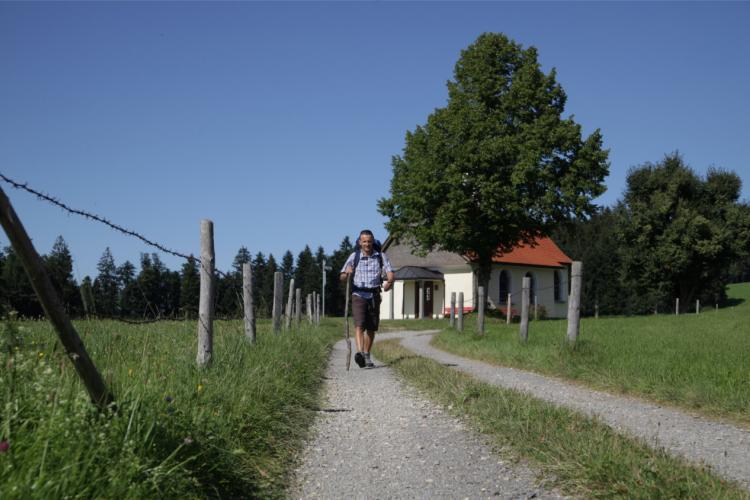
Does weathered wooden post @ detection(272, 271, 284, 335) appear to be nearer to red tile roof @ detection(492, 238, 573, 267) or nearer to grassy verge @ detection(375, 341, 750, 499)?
grassy verge @ detection(375, 341, 750, 499)

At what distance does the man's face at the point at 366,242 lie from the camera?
1011 cm

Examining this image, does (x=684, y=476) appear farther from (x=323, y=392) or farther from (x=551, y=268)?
(x=551, y=268)

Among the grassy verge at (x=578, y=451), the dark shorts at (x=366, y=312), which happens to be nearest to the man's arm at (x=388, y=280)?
the dark shorts at (x=366, y=312)

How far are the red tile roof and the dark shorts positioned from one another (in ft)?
124

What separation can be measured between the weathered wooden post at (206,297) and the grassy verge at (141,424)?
0.13 m

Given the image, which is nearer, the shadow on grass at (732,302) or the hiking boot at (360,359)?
the hiking boot at (360,359)

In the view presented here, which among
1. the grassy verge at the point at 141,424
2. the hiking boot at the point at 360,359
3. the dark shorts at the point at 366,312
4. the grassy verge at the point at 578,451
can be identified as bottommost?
the hiking boot at the point at 360,359

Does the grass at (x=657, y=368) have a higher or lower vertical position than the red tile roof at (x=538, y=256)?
lower

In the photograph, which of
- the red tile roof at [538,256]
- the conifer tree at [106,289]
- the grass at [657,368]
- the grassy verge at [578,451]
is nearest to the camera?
the grassy verge at [578,451]

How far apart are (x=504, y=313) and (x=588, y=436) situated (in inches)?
1537

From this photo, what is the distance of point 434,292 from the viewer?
161 ft

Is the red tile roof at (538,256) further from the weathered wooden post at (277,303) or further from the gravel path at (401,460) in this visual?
the gravel path at (401,460)

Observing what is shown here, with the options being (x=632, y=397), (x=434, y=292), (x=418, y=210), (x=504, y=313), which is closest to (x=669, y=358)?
(x=632, y=397)

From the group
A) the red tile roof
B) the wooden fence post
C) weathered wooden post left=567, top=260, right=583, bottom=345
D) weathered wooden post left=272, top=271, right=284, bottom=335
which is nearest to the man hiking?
weathered wooden post left=272, top=271, right=284, bottom=335
